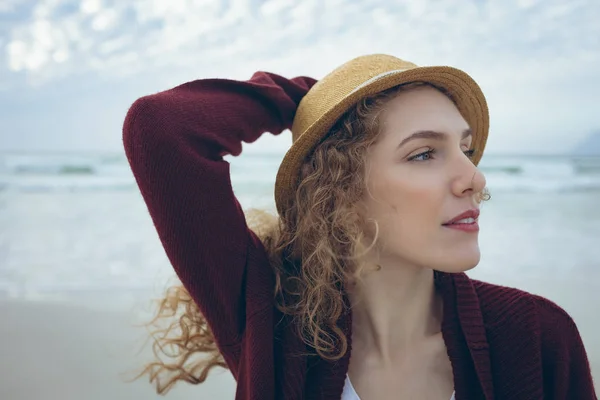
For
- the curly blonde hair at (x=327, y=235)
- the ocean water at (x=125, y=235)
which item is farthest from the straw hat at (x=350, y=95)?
the ocean water at (x=125, y=235)

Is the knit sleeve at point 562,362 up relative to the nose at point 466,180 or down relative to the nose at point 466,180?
down

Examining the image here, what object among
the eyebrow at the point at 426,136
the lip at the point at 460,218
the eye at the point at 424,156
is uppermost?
the eyebrow at the point at 426,136

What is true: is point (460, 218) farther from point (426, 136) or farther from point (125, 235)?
point (125, 235)

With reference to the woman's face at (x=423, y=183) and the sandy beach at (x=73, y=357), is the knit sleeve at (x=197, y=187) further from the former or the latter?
the sandy beach at (x=73, y=357)

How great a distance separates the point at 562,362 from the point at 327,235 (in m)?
0.84

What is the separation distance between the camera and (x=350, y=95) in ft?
5.16

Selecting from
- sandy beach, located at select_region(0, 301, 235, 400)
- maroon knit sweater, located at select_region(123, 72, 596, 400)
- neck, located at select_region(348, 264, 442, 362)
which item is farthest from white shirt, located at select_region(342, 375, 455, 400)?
sandy beach, located at select_region(0, 301, 235, 400)

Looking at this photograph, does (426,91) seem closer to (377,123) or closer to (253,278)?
(377,123)

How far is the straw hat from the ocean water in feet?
1.38

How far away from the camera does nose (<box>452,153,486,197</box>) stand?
1547 millimetres

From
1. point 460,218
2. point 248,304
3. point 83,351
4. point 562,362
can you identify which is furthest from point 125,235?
point 562,362

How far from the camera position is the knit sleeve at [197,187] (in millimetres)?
1544

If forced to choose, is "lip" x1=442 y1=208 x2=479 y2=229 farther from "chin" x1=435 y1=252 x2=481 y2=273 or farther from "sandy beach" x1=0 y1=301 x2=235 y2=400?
"sandy beach" x1=0 y1=301 x2=235 y2=400

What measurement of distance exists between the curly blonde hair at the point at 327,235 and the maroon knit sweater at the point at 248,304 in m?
0.06
